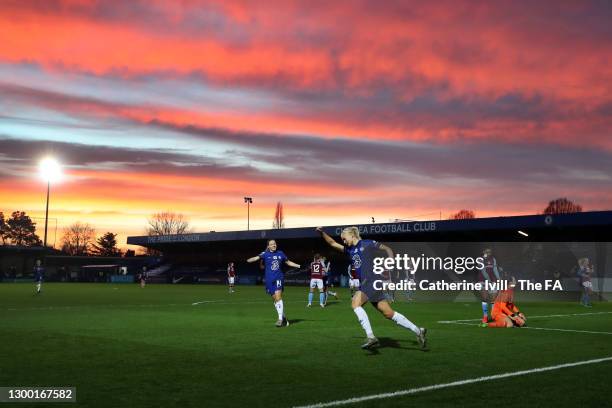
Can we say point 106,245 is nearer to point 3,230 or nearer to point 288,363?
point 3,230

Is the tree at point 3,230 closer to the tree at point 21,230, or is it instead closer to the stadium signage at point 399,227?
the tree at point 21,230

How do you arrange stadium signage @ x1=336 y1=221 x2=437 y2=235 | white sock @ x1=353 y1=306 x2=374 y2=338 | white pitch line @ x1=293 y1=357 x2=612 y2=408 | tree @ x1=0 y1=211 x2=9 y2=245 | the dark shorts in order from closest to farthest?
white pitch line @ x1=293 y1=357 x2=612 y2=408 < white sock @ x1=353 y1=306 x2=374 y2=338 < the dark shorts < stadium signage @ x1=336 y1=221 x2=437 y2=235 < tree @ x1=0 y1=211 x2=9 y2=245

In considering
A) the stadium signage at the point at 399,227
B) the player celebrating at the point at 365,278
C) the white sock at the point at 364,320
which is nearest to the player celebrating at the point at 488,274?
the player celebrating at the point at 365,278

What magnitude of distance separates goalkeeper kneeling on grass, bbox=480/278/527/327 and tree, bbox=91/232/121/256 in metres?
157

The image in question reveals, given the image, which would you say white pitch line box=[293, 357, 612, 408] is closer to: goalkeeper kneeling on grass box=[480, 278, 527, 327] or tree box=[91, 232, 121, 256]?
goalkeeper kneeling on grass box=[480, 278, 527, 327]

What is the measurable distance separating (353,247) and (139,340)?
219 inches

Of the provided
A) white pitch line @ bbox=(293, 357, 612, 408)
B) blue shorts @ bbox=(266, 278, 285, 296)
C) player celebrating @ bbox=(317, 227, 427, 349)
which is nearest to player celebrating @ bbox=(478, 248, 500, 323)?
blue shorts @ bbox=(266, 278, 285, 296)

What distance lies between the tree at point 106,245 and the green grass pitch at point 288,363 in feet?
502

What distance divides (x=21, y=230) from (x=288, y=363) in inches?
6739

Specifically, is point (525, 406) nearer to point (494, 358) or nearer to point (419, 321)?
point (494, 358)

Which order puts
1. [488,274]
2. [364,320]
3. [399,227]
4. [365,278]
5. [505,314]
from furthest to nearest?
[399,227] < [488,274] < [505,314] < [365,278] < [364,320]

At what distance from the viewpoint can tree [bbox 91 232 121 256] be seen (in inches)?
6531

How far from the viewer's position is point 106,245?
544 feet

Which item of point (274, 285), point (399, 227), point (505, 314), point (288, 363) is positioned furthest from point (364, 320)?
point (399, 227)
